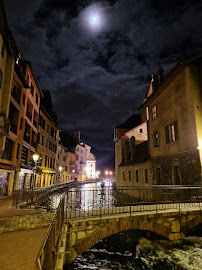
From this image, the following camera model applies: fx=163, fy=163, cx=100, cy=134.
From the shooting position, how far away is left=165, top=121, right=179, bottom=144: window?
1473cm

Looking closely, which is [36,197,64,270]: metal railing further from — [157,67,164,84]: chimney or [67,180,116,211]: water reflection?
[157,67,164,84]: chimney

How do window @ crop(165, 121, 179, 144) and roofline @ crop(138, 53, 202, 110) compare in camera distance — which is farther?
window @ crop(165, 121, 179, 144)

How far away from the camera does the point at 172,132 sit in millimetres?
15758

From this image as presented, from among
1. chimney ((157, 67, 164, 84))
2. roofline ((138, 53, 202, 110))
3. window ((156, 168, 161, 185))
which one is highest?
chimney ((157, 67, 164, 84))

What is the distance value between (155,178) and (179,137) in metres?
5.95

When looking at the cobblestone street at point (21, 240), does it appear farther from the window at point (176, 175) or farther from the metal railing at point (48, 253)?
the window at point (176, 175)

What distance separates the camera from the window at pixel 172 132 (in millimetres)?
14733

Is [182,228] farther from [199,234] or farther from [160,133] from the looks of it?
[160,133]

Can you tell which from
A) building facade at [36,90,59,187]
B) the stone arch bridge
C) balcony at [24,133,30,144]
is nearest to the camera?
the stone arch bridge

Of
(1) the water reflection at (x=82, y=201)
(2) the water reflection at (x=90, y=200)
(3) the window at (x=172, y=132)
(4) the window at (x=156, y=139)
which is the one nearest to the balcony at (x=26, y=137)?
(1) the water reflection at (x=82, y=201)

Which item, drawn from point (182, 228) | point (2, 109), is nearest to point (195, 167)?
point (182, 228)

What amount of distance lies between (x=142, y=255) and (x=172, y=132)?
11.1 m

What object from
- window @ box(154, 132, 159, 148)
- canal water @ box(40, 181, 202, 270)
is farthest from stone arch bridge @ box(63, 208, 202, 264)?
window @ box(154, 132, 159, 148)

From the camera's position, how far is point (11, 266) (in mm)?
3760
